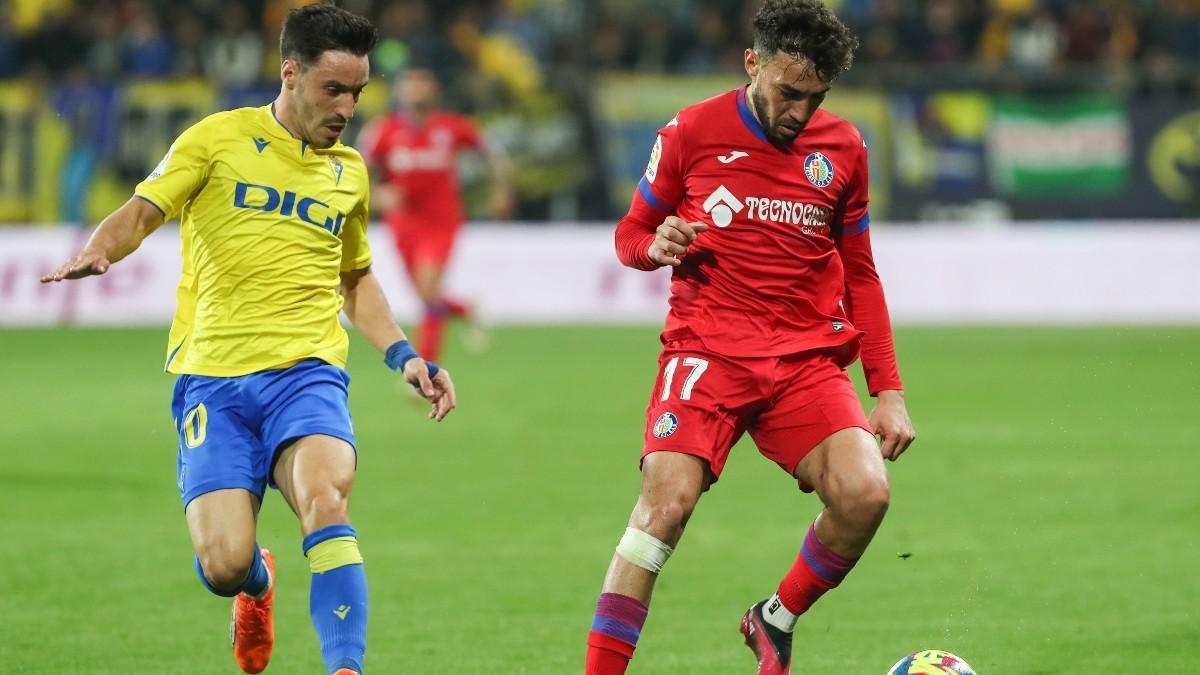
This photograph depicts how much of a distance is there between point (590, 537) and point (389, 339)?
9.20 ft

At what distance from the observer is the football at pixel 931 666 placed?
528cm

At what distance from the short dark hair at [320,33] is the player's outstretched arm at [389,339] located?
0.89 metres

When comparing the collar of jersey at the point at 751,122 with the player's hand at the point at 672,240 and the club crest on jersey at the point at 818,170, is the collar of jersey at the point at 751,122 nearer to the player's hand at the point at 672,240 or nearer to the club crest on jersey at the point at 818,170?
the club crest on jersey at the point at 818,170

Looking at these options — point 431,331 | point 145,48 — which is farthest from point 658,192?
point 145,48

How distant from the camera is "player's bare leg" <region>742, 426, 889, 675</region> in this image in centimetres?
545

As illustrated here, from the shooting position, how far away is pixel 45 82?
21.4m

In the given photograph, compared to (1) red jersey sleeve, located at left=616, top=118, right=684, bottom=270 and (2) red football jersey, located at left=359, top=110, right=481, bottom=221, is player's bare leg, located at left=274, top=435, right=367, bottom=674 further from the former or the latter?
(2) red football jersey, located at left=359, top=110, right=481, bottom=221

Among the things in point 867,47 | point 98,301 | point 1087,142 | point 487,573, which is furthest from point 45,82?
point 487,573

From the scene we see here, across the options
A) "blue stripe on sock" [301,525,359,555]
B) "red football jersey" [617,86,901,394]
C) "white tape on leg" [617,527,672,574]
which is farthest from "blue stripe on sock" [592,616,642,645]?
"red football jersey" [617,86,901,394]

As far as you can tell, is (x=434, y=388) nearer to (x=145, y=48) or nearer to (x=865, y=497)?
(x=865, y=497)

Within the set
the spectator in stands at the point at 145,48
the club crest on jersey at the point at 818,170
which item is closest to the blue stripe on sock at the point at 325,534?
the club crest on jersey at the point at 818,170

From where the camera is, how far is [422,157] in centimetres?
1583

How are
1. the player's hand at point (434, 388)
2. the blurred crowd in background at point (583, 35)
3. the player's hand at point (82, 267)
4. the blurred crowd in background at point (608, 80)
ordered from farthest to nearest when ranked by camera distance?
1. the blurred crowd in background at point (583, 35)
2. the blurred crowd in background at point (608, 80)
3. the player's hand at point (434, 388)
4. the player's hand at point (82, 267)

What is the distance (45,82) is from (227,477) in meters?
17.1
